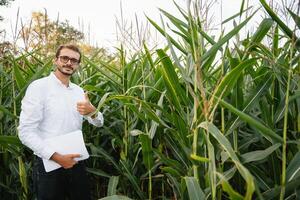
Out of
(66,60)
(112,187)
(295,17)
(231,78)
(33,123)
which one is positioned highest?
(295,17)

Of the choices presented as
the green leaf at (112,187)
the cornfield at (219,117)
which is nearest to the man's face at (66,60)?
the cornfield at (219,117)

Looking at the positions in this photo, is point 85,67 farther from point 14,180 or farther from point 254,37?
point 254,37

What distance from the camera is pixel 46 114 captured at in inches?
85.4

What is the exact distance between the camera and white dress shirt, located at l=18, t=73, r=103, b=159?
2.06 meters

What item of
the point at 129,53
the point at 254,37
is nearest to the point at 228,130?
the point at 254,37

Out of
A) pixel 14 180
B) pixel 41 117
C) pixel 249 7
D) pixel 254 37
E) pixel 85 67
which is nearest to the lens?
pixel 254 37

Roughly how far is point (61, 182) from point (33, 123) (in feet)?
1.35

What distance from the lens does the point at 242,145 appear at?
1.73 m

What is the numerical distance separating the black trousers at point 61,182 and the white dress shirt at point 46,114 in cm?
16

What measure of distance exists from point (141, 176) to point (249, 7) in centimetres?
122

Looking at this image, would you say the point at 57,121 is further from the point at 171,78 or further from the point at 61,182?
the point at 171,78

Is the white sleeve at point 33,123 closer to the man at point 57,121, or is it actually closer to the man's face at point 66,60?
the man at point 57,121

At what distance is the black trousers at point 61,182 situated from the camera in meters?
2.14

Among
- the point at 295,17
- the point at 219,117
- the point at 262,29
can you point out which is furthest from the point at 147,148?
the point at 295,17
